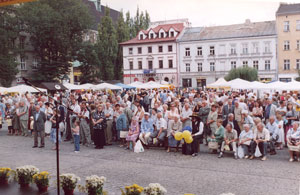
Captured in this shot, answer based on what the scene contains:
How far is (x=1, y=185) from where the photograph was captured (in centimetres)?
742

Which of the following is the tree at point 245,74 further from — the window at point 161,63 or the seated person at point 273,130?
the seated person at point 273,130

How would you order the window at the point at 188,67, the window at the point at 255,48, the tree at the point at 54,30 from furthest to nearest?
the window at the point at 188,67 < the window at the point at 255,48 < the tree at the point at 54,30

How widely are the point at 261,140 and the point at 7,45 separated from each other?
3937 cm

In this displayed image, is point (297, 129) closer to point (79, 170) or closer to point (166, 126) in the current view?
point (166, 126)

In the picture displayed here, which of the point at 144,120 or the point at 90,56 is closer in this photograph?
the point at 144,120

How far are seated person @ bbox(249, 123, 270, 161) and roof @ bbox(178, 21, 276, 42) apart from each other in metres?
42.4

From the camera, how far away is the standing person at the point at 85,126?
13.4 m

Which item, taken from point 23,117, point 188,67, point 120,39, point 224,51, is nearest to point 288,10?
point 224,51

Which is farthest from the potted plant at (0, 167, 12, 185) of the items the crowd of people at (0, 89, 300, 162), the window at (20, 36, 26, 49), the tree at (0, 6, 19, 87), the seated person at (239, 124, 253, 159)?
the window at (20, 36, 26, 49)

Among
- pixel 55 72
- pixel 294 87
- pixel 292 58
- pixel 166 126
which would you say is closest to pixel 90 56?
pixel 55 72

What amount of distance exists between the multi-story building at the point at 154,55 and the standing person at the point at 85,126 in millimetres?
42423

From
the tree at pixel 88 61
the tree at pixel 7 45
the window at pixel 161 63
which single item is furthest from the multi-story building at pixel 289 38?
the tree at pixel 7 45

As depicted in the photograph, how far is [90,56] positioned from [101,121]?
127ft

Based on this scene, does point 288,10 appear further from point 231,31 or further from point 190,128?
point 190,128
